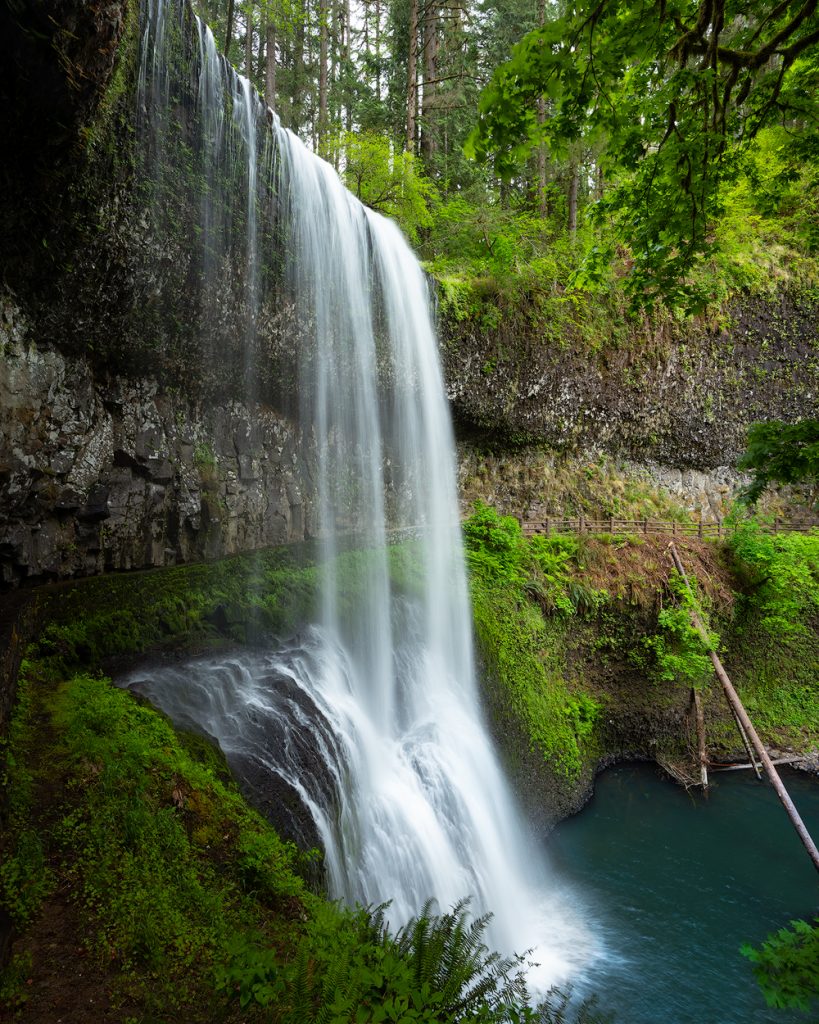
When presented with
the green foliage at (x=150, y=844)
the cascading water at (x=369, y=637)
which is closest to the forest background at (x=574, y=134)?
the cascading water at (x=369, y=637)

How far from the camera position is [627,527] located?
555 inches

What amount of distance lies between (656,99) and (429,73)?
16058 mm

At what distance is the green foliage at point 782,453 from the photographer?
3.58 metres

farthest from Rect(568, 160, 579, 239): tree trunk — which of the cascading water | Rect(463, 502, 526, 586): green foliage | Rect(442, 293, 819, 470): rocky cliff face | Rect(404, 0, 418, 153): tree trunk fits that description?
Rect(463, 502, 526, 586): green foliage

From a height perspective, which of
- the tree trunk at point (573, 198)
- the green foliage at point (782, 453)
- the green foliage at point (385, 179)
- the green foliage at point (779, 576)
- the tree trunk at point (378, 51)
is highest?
the tree trunk at point (378, 51)

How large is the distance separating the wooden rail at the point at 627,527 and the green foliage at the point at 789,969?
32.1 ft

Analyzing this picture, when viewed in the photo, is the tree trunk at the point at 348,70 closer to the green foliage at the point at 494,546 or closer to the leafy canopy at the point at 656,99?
the green foliage at the point at 494,546

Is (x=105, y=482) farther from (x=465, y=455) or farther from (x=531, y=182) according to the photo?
(x=531, y=182)

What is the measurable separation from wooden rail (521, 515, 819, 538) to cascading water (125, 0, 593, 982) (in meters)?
2.24

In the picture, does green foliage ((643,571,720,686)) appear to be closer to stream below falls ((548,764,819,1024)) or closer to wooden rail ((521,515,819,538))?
wooden rail ((521,515,819,538))

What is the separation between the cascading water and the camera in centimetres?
601

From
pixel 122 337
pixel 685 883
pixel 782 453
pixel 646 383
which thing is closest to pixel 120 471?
pixel 122 337

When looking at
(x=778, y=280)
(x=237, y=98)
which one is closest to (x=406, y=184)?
(x=237, y=98)

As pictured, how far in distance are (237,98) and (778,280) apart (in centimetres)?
1736
